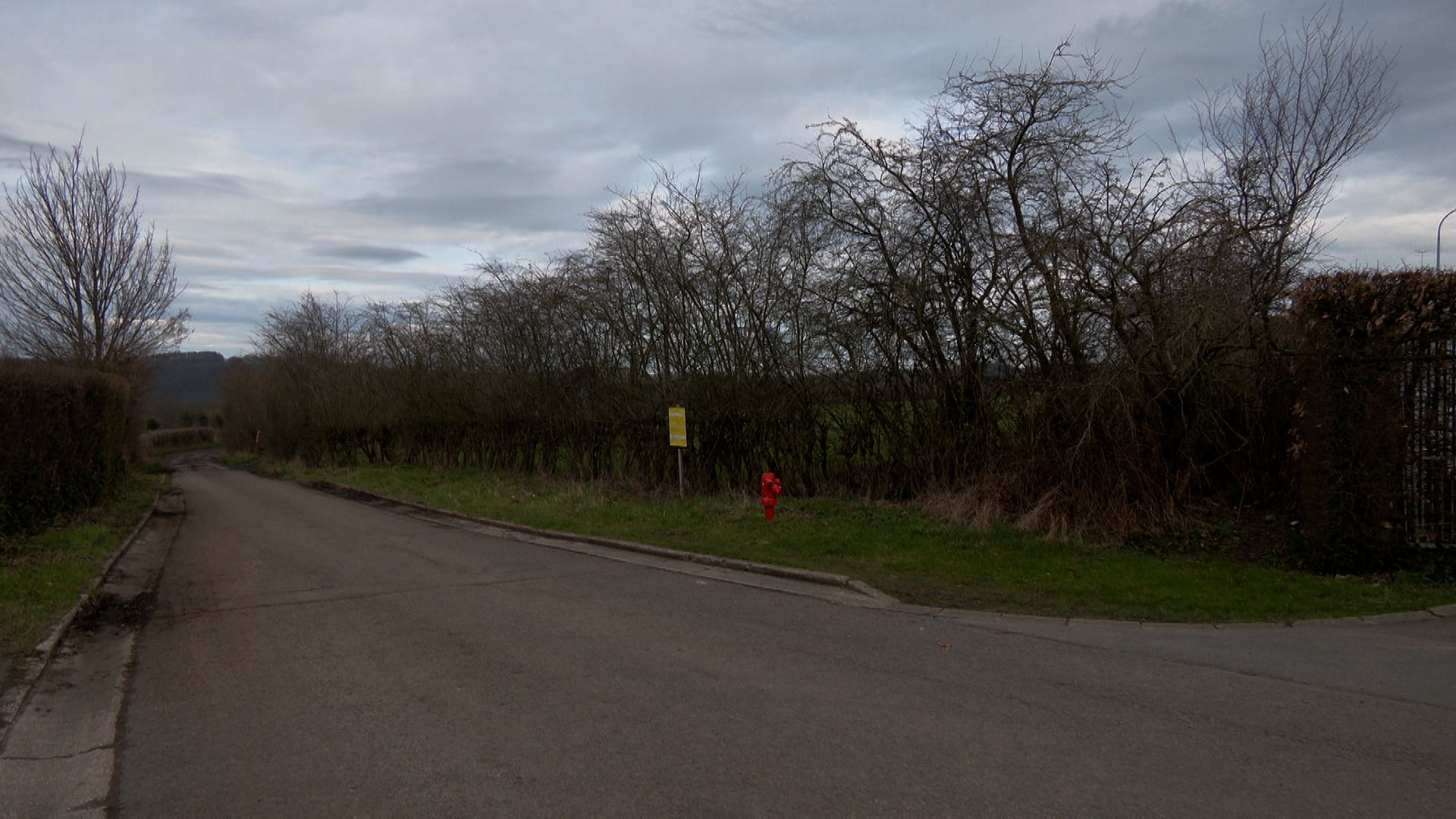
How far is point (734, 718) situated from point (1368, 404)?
7.73 metres

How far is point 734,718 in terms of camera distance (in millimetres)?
→ 5516

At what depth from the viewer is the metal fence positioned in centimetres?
893

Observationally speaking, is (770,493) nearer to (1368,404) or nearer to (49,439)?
(1368,404)

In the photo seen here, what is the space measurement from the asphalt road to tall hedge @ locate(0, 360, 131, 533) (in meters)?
5.61

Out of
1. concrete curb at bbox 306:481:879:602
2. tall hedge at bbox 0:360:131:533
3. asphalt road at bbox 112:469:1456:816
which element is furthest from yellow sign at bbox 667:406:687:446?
tall hedge at bbox 0:360:131:533

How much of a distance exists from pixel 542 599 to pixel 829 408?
905cm

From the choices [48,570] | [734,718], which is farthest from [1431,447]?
[48,570]

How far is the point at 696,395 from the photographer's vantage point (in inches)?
750

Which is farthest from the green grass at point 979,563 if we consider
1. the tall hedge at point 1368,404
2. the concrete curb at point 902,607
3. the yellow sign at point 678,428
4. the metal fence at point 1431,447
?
the yellow sign at point 678,428

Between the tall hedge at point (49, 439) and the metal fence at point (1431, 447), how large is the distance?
17177 mm

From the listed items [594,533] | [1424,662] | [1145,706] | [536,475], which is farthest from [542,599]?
[536,475]

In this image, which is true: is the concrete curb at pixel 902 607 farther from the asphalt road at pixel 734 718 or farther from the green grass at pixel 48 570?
the green grass at pixel 48 570

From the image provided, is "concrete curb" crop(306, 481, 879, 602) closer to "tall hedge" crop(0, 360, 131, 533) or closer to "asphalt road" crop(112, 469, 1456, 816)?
"asphalt road" crop(112, 469, 1456, 816)

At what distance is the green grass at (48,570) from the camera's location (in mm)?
7785
